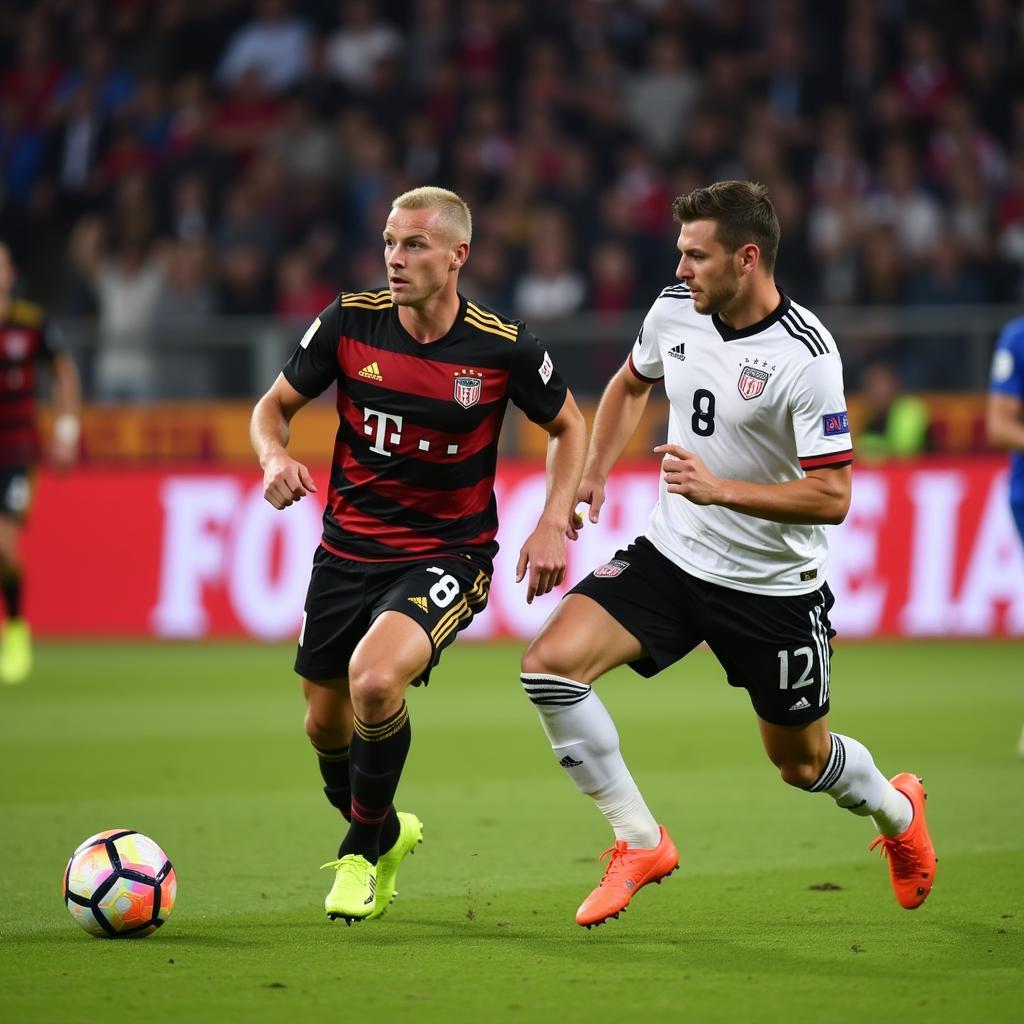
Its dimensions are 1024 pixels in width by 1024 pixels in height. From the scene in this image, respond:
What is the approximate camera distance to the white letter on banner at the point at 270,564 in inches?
568

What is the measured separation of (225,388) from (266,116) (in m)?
4.47

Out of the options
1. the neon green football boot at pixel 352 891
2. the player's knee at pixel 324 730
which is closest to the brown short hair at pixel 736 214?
the player's knee at pixel 324 730

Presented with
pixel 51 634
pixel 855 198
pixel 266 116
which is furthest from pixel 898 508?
pixel 266 116

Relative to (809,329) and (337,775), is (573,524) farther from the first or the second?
A: (337,775)

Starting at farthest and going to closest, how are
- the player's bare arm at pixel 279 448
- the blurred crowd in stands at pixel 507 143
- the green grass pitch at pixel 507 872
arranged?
the blurred crowd in stands at pixel 507 143
the player's bare arm at pixel 279 448
the green grass pitch at pixel 507 872

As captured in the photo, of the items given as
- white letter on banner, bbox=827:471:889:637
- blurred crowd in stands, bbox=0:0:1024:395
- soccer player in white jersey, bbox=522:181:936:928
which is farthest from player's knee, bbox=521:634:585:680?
blurred crowd in stands, bbox=0:0:1024:395

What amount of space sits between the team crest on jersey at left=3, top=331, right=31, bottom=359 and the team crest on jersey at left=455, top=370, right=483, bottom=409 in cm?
707

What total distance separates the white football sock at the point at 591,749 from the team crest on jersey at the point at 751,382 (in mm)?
1060

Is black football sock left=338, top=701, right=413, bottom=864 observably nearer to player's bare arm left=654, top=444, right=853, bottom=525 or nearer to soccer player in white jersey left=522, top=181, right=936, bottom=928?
soccer player in white jersey left=522, top=181, right=936, bottom=928

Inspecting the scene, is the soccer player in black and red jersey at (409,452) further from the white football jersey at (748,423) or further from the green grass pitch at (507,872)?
the green grass pitch at (507,872)

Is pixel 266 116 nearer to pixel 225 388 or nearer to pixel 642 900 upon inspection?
pixel 225 388

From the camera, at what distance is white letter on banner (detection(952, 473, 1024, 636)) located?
46.8 ft

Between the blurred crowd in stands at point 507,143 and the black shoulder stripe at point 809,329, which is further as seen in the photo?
the blurred crowd in stands at point 507,143

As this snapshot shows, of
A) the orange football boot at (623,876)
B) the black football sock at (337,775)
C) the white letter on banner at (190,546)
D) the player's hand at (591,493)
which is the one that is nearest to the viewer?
the orange football boot at (623,876)
